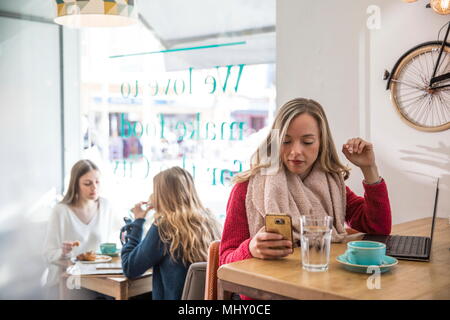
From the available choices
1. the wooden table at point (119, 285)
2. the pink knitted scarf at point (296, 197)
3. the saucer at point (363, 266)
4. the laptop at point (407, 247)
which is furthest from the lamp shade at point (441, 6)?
the wooden table at point (119, 285)

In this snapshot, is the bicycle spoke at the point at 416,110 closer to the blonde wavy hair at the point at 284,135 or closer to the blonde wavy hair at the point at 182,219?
the blonde wavy hair at the point at 284,135

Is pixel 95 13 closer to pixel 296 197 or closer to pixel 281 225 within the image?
pixel 296 197

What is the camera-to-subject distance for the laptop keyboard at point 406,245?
50.0 inches

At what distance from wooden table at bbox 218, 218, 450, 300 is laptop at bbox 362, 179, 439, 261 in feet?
0.07

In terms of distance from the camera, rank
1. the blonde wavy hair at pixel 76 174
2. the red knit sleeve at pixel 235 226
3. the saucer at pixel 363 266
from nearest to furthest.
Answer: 1. the saucer at pixel 363 266
2. the red knit sleeve at pixel 235 226
3. the blonde wavy hair at pixel 76 174

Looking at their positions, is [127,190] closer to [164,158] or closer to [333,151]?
[164,158]

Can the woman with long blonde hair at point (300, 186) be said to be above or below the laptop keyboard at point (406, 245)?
above

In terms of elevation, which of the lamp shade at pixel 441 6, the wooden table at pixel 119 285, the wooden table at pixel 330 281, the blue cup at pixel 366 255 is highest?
the lamp shade at pixel 441 6

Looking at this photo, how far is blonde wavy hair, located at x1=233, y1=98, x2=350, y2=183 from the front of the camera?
4.86ft

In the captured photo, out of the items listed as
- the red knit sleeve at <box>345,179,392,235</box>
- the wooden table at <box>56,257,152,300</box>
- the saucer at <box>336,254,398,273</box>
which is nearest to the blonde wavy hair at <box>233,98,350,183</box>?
the red knit sleeve at <box>345,179,392,235</box>

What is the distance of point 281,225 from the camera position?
44.8 inches

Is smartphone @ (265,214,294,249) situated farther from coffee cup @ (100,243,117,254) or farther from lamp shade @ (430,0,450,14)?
coffee cup @ (100,243,117,254)

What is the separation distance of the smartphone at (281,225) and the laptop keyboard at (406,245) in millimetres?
292
